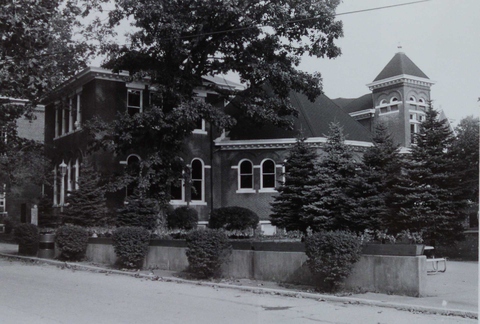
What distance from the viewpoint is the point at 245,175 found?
32.5 metres

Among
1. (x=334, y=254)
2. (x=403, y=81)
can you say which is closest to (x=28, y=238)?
(x=334, y=254)

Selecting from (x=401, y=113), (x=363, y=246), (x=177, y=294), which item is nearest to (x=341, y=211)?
(x=363, y=246)

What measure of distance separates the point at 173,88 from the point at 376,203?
1049 centimetres

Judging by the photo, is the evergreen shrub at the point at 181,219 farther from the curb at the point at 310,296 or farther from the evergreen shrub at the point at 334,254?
the evergreen shrub at the point at 334,254

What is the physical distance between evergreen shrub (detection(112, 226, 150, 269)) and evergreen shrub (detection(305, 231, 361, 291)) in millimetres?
7006

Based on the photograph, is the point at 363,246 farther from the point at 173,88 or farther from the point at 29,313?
the point at 173,88

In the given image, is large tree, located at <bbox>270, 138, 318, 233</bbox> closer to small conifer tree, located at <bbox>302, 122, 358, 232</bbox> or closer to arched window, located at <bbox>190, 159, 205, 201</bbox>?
small conifer tree, located at <bbox>302, 122, 358, 232</bbox>

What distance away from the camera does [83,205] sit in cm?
2698

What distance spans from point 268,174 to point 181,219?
220 inches

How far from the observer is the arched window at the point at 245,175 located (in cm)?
3252

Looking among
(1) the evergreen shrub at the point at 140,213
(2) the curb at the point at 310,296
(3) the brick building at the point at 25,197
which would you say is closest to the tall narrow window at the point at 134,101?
(1) the evergreen shrub at the point at 140,213

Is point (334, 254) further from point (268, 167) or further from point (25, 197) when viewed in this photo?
point (25, 197)

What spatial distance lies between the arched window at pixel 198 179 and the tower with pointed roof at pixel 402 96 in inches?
616

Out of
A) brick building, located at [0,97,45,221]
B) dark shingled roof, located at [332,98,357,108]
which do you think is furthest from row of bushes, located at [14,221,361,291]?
dark shingled roof, located at [332,98,357,108]
